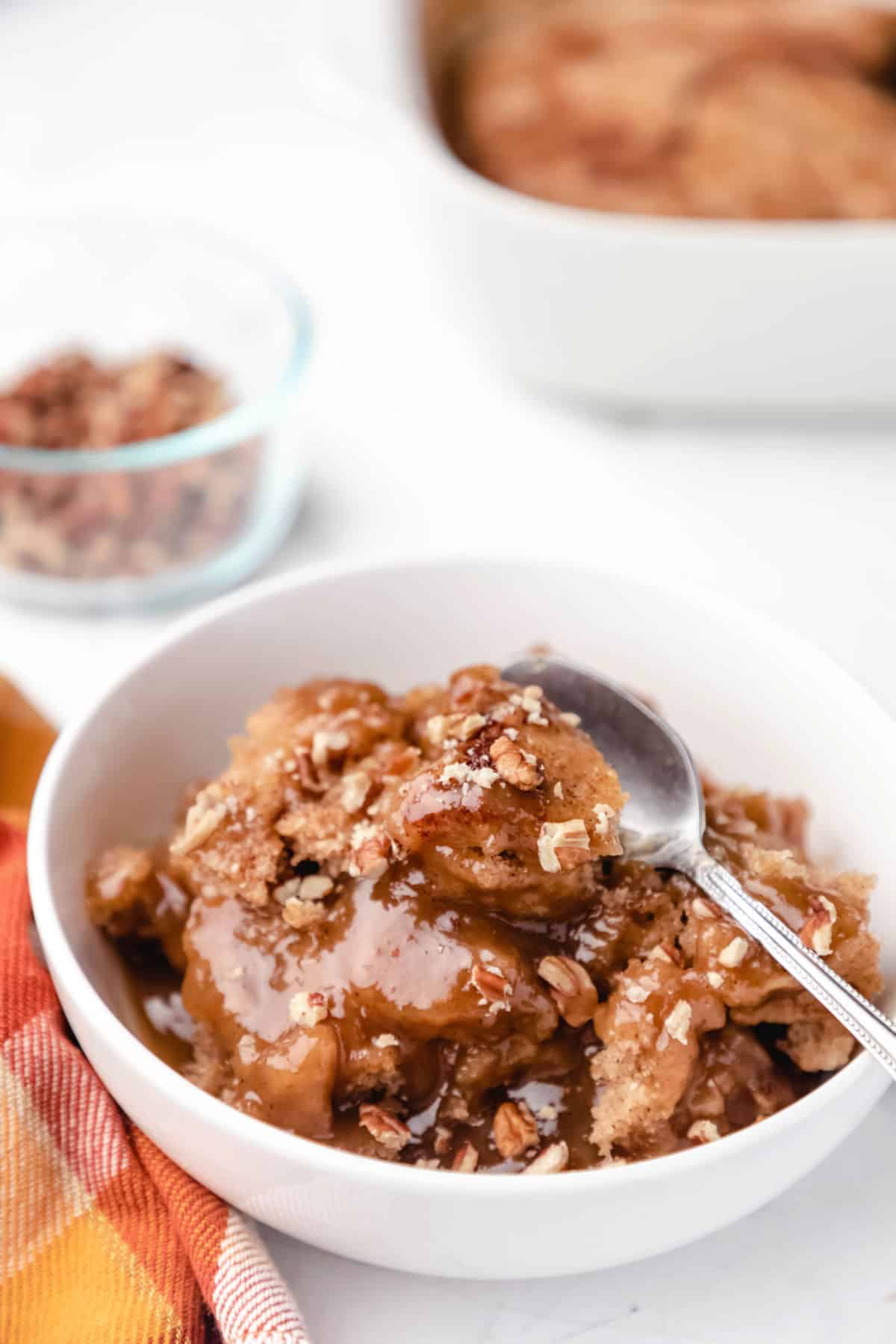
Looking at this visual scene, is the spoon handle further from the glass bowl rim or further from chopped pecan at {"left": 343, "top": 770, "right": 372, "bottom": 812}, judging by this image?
the glass bowl rim

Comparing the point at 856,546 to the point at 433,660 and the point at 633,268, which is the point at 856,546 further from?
the point at 433,660

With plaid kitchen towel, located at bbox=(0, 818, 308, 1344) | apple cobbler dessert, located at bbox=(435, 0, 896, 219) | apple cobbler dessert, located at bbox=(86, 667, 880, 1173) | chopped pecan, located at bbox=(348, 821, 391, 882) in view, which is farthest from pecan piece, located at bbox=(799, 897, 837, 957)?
apple cobbler dessert, located at bbox=(435, 0, 896, 219)

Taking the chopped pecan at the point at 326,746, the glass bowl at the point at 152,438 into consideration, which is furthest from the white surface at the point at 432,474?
the chopped pecan at the point at 326,746

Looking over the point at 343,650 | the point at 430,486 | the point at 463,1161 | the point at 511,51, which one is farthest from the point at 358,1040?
the point at 511,51

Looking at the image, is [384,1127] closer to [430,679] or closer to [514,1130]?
[514,1130]

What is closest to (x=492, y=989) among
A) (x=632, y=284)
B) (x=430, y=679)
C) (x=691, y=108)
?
(x=430, y=679)

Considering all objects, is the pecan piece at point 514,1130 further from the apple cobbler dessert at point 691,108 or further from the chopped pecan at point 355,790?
the apple cobbler dessert at point 691,108
